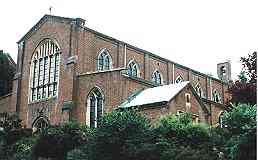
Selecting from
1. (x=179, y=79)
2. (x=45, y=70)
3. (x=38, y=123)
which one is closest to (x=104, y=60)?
(x=45, y=70)

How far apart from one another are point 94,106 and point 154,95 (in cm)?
523

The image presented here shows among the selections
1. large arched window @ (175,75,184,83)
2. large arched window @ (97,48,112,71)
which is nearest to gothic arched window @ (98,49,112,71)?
large arched window @ (97,48,112,71)

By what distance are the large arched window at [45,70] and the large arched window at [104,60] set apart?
3553 millimetres

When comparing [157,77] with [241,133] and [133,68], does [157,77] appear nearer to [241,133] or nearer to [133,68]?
[133,68]

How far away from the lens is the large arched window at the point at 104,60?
1641 inches

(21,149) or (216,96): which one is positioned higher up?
(216,96)

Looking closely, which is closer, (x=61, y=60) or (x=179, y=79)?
(x=61, y=60)

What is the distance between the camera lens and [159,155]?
24.5m

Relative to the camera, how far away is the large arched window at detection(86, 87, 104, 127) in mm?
37281

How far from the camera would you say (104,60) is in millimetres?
42312

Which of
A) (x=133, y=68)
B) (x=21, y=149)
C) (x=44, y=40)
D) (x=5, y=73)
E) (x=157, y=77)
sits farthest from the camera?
(x=5, y=73)

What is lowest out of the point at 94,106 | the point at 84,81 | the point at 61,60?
the point at 94,106

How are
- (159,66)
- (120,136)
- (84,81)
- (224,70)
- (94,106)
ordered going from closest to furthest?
(120,136) < (94,106) < (84,81) < (159,66) < (224,70)

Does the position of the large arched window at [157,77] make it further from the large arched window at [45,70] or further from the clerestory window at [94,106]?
the clerestory window at [94,106]
